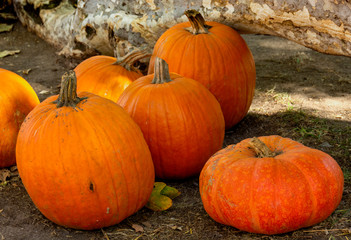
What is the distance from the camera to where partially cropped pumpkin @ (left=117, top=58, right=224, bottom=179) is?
3113mm

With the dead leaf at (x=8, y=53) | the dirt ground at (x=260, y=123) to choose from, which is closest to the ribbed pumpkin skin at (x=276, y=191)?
the dirt ground at (x=260, y=123)

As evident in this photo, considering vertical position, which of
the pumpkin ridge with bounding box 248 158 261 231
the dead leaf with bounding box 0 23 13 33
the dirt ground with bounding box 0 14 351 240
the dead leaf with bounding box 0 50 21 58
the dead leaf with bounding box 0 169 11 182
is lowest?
the dead leaf with bounding box 0 50 21 58

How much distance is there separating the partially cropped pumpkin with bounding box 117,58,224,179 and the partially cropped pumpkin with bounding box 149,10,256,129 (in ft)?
1.46

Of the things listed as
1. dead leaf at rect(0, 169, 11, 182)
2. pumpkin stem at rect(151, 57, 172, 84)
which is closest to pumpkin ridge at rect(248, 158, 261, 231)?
pumpkin stem at rect(151, 57, 172, 84)

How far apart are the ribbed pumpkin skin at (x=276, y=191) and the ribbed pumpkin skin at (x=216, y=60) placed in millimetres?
1218

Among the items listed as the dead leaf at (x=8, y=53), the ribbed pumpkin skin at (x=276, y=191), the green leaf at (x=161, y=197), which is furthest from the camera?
the dead leaf at (x=8, y=53)

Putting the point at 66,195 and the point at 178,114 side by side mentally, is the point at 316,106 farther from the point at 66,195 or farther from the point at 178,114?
the point at 66,195

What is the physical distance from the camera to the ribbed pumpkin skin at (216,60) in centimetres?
368

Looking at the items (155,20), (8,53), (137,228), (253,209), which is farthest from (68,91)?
(8,53)

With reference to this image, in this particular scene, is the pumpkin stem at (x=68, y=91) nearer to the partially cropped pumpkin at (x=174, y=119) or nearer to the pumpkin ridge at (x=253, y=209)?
the partially cropped pumpkin at (x=174, y=119)

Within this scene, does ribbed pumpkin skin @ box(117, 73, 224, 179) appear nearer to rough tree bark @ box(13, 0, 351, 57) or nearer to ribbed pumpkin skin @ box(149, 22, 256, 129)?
ribbed pumpkin skin @ box(149, 22, 256, 129)

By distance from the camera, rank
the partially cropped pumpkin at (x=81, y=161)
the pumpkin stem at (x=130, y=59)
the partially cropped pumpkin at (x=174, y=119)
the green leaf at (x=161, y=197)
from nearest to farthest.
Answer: the partially cropped pumpkin at (x=81, y=161) < the green leaf at (x=161, y=197) < the partially cropped pumpkin at (x=174, y=119) < the pumpkin stem at (x=130, y=59)

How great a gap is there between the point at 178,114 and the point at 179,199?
0.56 m

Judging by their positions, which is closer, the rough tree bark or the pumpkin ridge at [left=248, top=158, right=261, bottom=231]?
the pumpkin ridge at [left=248, top=158, right=261, bottom=231]
